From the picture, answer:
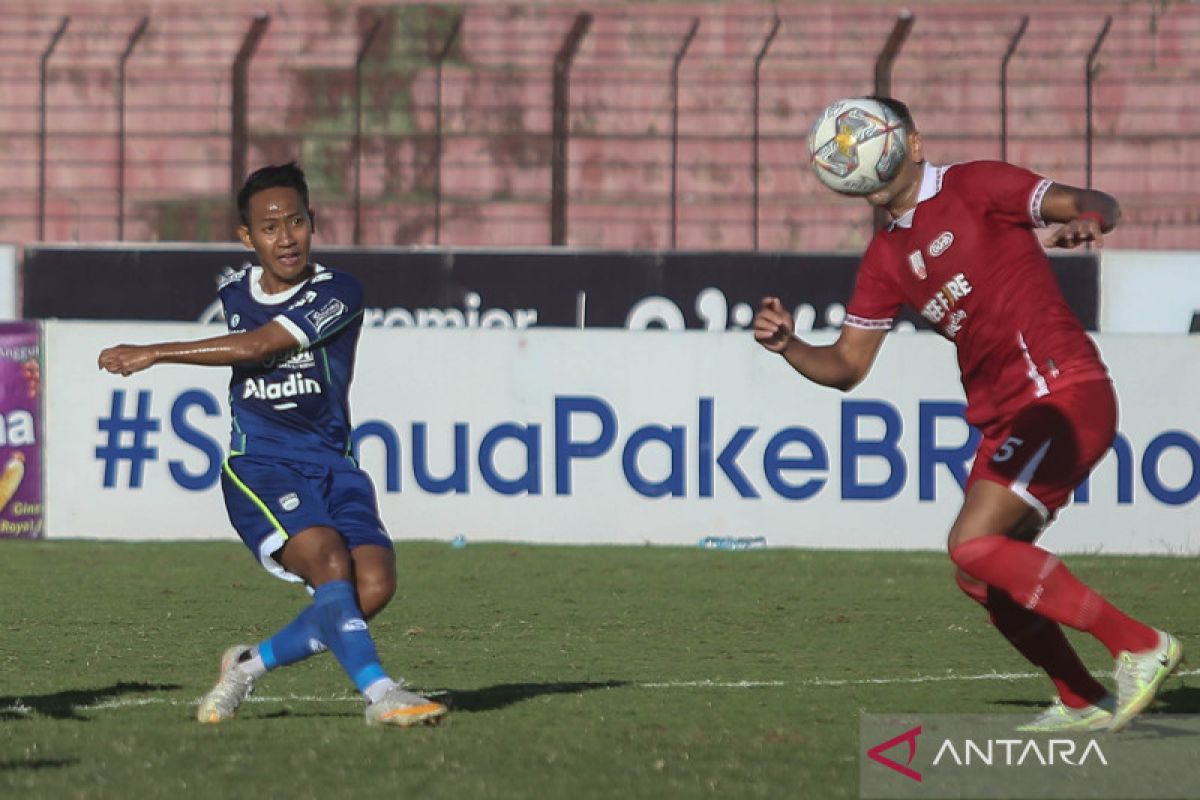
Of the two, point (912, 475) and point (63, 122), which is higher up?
point (63, 122)

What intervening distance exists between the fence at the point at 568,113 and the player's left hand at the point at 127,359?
1653cm

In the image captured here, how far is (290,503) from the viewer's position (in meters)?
7.04

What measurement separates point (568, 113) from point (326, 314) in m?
17.4

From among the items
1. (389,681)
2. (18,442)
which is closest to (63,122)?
(18,442)

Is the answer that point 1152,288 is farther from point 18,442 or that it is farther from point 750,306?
point 18,442

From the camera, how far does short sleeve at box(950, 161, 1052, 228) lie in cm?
668

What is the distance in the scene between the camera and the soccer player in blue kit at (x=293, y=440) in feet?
22.9

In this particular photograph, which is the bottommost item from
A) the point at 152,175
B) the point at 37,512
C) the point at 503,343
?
the point at 37,512

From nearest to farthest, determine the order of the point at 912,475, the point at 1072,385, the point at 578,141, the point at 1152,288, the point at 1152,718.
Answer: the point at 1072,385, the point at 1152,718, the point at 912,475, the point at 1152,288, the point at 578,141

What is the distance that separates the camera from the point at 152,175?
24812mm

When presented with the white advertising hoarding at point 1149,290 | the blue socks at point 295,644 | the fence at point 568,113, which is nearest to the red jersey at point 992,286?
the blue socks at point 295,644

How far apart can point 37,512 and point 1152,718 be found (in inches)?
381

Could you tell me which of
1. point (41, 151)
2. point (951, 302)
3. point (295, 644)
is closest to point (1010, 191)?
point (951, 302)

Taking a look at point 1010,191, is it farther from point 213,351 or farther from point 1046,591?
point 213,351
